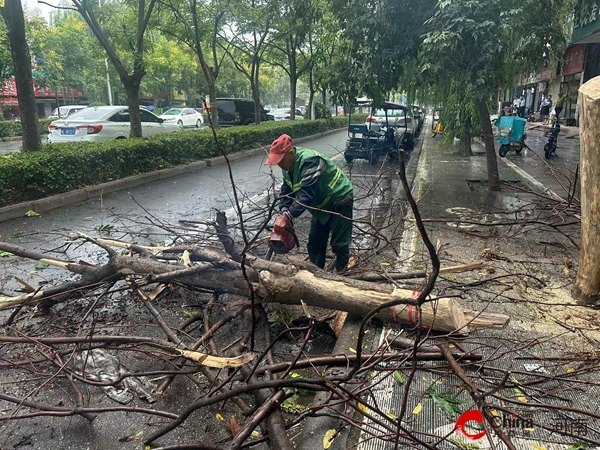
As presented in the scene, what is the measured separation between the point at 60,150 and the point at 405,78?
276 inches

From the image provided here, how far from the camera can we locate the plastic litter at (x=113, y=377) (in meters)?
2.73

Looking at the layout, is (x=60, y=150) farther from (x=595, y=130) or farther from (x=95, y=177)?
(x=595, y=130)

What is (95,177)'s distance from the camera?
873 cm

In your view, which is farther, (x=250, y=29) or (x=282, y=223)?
(x=250, y=29)

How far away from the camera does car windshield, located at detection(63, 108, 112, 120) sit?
12.2m

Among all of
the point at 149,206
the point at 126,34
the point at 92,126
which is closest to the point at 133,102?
the point at 92,126

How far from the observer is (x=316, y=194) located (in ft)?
13.2

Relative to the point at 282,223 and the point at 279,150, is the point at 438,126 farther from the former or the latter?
the point at 282,223

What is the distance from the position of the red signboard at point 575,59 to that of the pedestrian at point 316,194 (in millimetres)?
22302

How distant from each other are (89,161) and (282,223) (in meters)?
6.46

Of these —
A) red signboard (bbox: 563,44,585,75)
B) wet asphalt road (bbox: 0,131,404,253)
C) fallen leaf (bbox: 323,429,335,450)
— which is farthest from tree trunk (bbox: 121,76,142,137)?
red signboard (bbox: 563,44,585,75)

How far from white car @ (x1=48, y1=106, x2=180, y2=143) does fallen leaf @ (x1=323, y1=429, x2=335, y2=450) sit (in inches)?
458

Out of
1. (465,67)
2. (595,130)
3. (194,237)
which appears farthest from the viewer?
(465,67)

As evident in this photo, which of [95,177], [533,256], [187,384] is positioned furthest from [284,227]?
[95,177]
